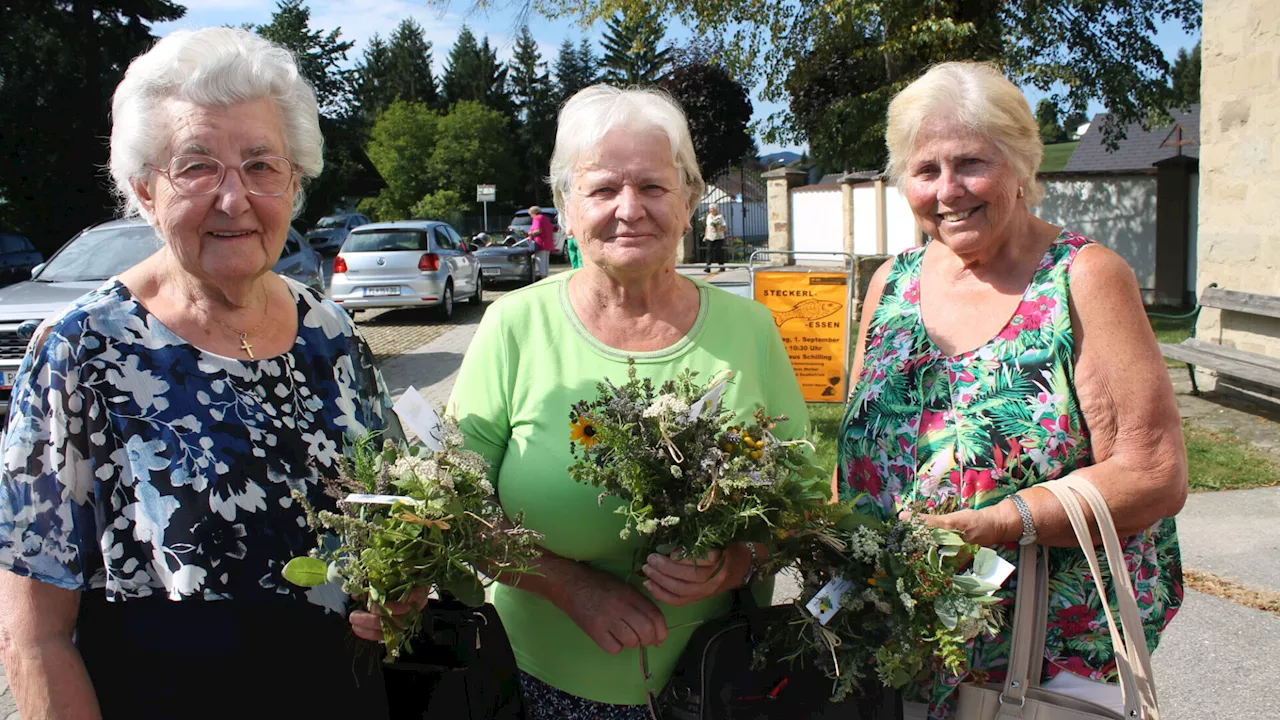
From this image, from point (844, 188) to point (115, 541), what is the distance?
18644 mm

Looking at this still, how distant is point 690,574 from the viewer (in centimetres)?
192

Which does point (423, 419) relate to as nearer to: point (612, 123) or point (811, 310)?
point (612, 123)

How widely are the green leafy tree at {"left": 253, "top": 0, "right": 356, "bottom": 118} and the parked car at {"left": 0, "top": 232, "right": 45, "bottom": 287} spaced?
138 feet

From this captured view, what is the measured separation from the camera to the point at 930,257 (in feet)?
8.28

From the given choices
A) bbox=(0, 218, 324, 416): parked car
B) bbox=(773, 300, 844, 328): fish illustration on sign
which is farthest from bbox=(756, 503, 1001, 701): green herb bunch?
bbox=(0, 218, 324, 416): parked car

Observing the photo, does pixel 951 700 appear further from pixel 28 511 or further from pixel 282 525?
pixel 28 511

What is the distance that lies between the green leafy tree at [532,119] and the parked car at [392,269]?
42.0 meters

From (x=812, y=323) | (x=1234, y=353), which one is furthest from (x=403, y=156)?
(x=1234, y=353)

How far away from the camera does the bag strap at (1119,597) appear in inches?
79.0

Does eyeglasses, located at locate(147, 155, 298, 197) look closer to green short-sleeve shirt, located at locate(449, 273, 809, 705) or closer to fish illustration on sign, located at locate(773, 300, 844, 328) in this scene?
green short-sleeve shirt, located at locate(449, 273, 809, 705)

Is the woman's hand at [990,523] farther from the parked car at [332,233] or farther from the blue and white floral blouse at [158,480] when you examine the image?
the parked car at [332,233]

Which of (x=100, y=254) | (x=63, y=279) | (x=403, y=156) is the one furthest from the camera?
(x=403, y=156)

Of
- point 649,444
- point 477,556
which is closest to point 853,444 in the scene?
point 649,444

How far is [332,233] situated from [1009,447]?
32.0 meters
